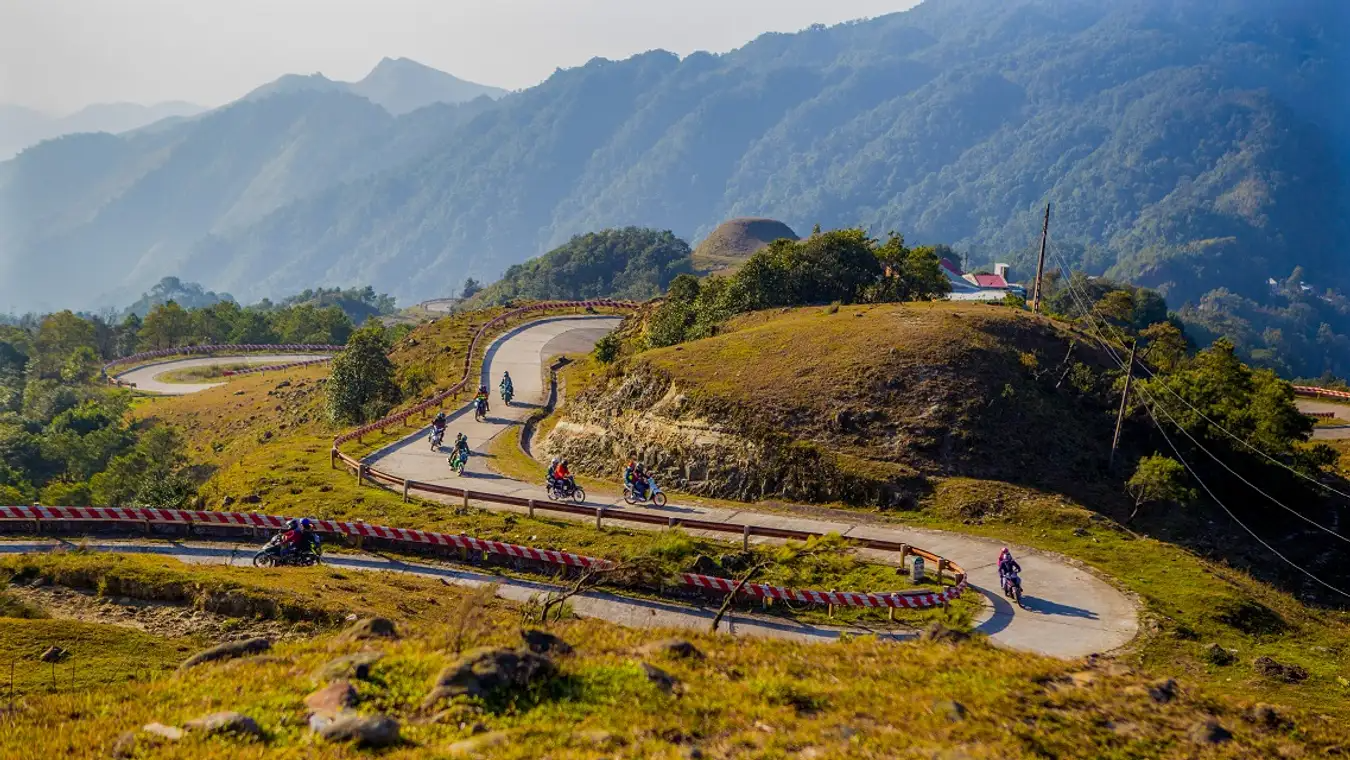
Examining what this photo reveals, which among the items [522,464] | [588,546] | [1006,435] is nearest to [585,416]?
[522,464]

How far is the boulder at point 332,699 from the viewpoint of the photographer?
12234 millimetres

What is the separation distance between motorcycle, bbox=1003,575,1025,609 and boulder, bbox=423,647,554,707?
1644 centimetres

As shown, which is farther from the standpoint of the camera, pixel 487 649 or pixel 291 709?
pixel 487 649

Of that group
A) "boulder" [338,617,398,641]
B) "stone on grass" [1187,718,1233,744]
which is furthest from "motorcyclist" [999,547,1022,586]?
"boulder" [338,617,398,641]

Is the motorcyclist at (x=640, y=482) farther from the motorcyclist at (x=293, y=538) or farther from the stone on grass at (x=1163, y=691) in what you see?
the stone on grass at (x=1163, y=691)

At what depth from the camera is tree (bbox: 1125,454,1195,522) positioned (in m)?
31.0

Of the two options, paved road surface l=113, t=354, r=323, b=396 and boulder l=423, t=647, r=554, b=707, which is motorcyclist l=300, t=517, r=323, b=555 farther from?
paved road surface l=113, t=354, r=323, b=396

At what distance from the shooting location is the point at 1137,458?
3719 centimetres

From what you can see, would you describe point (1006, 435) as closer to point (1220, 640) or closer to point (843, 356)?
point (843, 356)

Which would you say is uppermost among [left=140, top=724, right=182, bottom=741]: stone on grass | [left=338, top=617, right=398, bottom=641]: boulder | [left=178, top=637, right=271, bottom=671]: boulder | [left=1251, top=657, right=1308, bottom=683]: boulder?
[left=140, top=724, right=182, bottom=741]: stone on grass

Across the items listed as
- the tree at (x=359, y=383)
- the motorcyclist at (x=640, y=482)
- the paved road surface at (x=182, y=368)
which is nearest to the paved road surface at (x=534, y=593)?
the motorcyclist at (x=640, y=482)

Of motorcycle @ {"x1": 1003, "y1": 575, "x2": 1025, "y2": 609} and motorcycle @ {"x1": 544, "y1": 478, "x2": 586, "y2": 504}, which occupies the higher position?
motorcycle @ {"x1": 544, "y1": 478, "x2": 586, "y2": 504}

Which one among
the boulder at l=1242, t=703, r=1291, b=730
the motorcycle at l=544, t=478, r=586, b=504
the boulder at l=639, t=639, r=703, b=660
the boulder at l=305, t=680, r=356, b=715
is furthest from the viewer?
the motorcycle at l=544, t=478, r=586, b=504

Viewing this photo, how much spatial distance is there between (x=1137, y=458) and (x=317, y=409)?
53.4m
